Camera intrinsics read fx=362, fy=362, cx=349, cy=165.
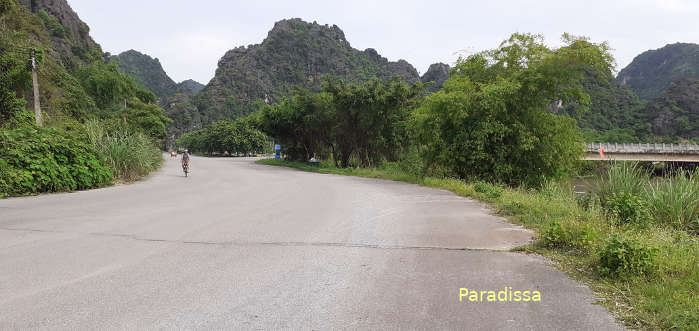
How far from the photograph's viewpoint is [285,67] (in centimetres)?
14162

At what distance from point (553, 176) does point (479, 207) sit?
326 inches

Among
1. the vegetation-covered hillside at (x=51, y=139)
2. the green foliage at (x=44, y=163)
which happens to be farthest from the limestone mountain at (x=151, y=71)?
the green foliage at (x=44, y=163)

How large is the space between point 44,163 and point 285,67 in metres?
137

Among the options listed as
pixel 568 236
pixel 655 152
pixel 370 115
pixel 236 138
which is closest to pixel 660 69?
pixel 655 152

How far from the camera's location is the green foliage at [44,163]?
1028 centimetres

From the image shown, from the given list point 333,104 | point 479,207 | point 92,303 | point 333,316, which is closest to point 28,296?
point 92,303

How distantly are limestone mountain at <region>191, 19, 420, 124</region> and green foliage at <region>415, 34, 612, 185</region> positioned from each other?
353 ft

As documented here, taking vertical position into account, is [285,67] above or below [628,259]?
above

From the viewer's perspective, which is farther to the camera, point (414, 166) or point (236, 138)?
point (236, 138)

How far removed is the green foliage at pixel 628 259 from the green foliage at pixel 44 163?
44.8 ft

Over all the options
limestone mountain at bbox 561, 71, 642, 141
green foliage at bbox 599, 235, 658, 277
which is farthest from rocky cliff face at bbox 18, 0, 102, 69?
limestone mountain at bbox 561, 71, 642, 141

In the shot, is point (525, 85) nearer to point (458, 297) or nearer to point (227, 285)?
point (458, 297)

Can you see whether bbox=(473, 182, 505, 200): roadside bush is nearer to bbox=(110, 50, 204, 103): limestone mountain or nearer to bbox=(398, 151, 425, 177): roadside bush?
bbox=(398, 151, 425, 177): roadside bush

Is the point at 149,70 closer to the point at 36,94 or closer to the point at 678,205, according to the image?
the point at 36,94
